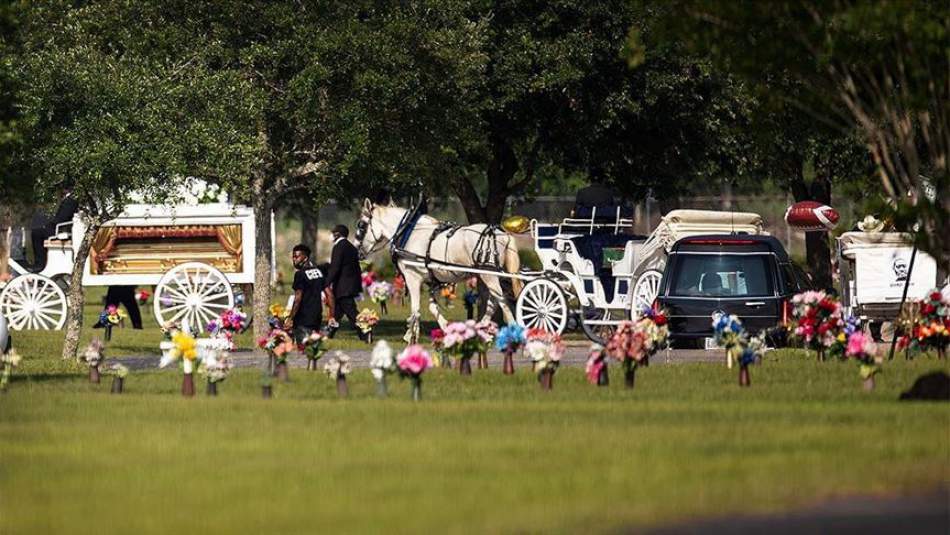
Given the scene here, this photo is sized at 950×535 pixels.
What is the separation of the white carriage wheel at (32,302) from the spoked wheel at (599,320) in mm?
10276

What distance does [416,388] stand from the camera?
19.3m

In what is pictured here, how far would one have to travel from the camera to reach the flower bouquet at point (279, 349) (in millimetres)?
22734

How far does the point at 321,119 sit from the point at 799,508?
75.2 feet

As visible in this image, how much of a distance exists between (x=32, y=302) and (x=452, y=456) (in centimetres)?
2522

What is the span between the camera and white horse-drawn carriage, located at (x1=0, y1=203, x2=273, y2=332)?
35219 millimetres

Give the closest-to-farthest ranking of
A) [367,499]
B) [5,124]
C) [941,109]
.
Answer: [367,499] → [941,109] → [5,124]

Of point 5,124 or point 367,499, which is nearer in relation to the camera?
point 367,499

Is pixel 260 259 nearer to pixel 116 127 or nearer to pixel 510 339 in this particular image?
pixel 116 127

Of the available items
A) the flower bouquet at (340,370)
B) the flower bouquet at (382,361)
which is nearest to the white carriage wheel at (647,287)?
the flower bouquet at (340,370)

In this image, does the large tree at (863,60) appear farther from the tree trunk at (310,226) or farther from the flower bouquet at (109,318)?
the tree trunk at (310,226)

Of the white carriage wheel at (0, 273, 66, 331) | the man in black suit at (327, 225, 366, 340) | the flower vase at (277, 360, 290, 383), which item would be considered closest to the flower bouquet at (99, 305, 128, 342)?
the white carriage wheel at (0, 273, 66, 331)

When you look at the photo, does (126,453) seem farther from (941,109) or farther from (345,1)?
(345,1)

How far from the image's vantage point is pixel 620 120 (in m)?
40.0

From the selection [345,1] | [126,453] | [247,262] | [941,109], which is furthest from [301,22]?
[126,453]
